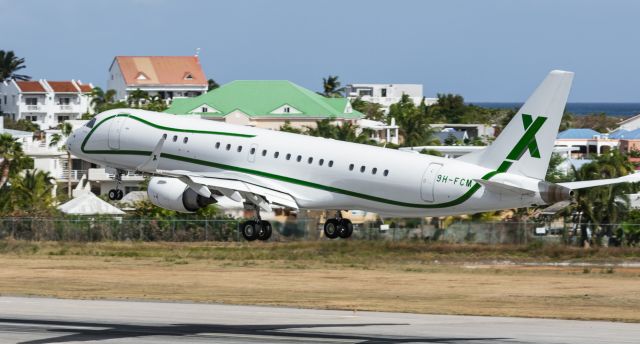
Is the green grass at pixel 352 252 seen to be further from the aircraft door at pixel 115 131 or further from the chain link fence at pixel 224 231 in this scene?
the aircraft door at pixel 115 131

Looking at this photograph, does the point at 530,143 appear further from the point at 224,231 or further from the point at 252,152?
the point at 224,231

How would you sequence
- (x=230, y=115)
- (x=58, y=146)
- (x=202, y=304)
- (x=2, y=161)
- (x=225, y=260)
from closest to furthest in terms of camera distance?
(x=202, y=304), (x=225, y=260), (x=2, y=161), (x=58, y=146), (x=230, y=115)

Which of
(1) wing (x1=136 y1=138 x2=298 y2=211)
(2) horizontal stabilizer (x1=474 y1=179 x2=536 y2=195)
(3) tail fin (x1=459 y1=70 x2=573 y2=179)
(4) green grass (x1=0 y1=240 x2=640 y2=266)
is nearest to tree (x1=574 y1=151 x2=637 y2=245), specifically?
(4) green grass (x1=0 y1=240 x2=640 y2=266)

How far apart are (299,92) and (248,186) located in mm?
123517

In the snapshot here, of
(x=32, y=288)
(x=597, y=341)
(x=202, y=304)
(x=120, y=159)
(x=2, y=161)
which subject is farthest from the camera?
(x=2, y=161)

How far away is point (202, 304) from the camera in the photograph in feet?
177

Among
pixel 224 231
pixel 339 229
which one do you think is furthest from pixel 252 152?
pixel 224 231

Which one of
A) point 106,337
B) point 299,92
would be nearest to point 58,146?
point 299,92

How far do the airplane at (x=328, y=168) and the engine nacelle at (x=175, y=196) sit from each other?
0.04m

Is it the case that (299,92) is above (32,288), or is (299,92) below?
above

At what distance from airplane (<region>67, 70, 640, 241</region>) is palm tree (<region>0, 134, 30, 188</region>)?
176 ft

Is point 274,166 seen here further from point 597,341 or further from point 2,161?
point 2,161

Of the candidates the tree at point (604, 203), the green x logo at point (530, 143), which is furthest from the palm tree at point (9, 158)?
the green x logo at point (530, 143)

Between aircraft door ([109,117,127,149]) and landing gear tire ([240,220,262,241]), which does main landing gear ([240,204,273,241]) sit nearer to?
landing gear tire ([240,220,262,241])
